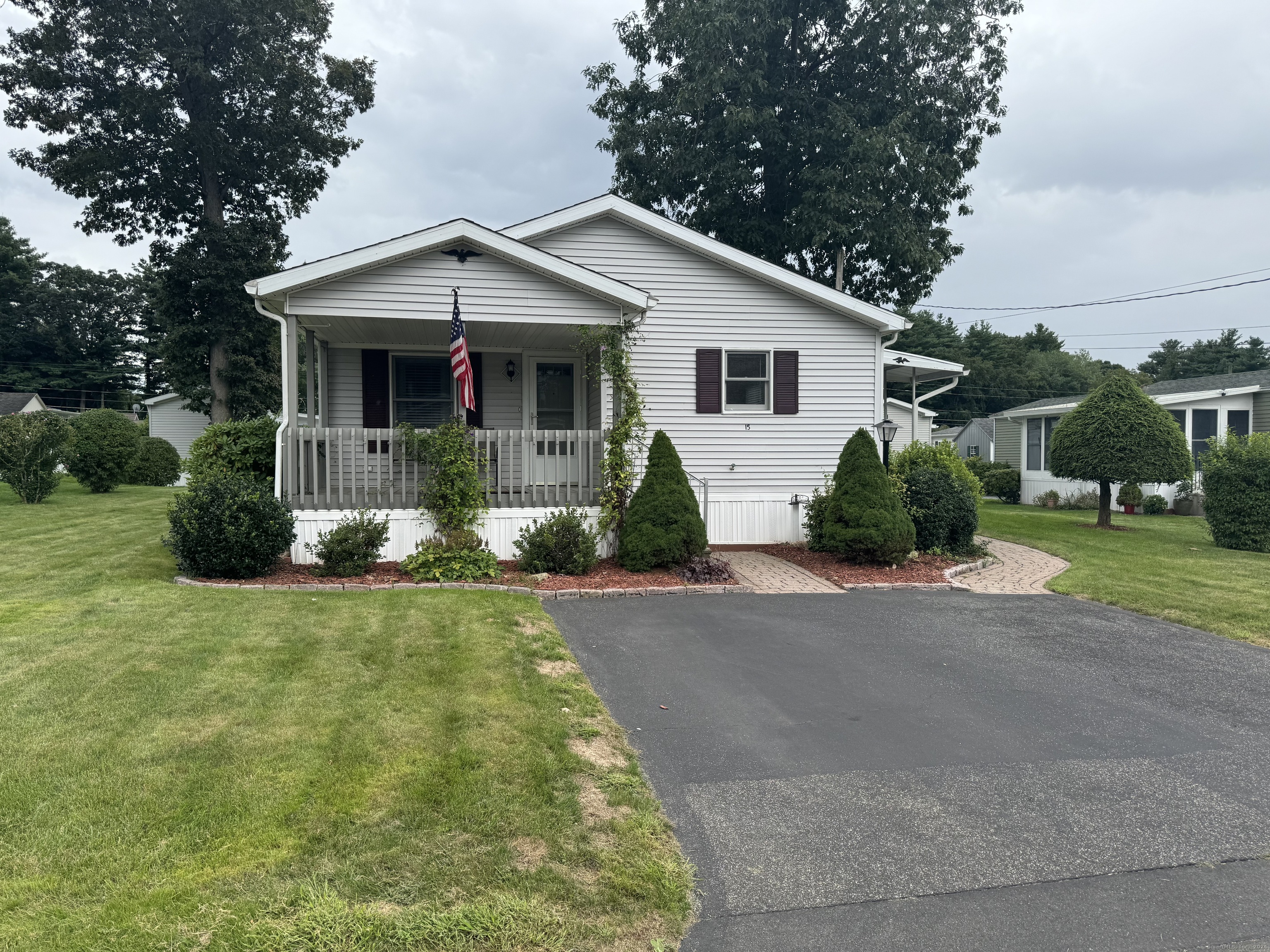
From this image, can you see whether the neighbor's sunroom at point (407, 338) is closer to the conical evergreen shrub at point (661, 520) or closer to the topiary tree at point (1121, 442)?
the conical evergreen shrub at point (661, 520)

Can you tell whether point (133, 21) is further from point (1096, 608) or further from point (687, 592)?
point (1096, 608)

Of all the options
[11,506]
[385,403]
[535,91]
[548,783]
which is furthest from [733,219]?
[548,783]

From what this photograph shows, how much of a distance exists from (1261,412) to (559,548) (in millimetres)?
22151

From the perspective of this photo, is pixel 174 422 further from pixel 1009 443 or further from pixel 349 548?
pixel 1009 443

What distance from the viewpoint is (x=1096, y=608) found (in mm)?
8297

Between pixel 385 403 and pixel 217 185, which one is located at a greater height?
pixel 217 185

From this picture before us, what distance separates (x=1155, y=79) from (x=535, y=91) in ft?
41.4

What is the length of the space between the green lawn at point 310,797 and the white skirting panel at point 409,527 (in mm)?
2826

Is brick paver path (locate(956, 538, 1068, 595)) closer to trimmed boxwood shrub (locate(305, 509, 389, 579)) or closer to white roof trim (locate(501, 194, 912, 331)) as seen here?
white roof trim (locate(501, 194, 912, 331))

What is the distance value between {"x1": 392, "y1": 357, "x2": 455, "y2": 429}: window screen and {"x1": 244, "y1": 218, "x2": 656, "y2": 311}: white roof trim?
2.82 m

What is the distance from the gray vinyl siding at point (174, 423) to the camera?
3316 centimetres

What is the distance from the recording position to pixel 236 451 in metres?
9.62

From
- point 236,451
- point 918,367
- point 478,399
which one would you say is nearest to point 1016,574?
point 918,367

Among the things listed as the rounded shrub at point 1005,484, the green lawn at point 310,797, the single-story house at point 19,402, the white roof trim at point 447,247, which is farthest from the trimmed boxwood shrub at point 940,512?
the single-story house at point 19,402
